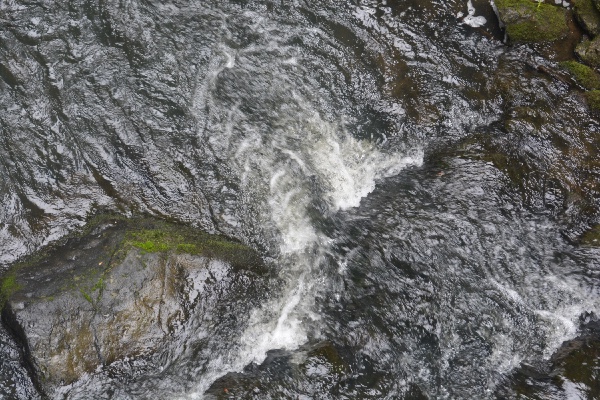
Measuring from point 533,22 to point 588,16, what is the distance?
1.29 meters

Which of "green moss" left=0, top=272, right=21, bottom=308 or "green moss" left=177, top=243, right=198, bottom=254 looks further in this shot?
"green moss" left=177, top=243, right=198, bottom=254

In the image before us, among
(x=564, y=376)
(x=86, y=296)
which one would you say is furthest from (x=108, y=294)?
(x=564, y=376)

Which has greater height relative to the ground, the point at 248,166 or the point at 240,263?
the point at 248,166

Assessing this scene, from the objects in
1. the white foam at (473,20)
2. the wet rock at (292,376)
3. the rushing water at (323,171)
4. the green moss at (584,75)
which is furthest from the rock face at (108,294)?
the green moss at (584,75)

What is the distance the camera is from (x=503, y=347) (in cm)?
697

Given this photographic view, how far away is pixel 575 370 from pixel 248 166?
5.92 m

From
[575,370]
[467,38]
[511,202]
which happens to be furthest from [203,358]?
[467,38]

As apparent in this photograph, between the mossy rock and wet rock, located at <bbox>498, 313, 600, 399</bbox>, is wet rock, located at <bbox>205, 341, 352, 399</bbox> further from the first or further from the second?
the mossy rock

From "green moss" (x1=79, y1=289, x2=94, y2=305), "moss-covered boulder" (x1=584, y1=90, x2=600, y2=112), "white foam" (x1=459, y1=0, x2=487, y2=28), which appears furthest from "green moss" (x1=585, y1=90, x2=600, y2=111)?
"green moss" (x1=79, y1=289, x2=94, y2=305)

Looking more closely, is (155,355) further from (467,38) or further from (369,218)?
(467,38)

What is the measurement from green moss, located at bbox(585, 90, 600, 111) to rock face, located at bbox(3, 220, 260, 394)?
7475 millimetres

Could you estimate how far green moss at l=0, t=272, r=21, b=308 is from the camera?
6426 millimetres

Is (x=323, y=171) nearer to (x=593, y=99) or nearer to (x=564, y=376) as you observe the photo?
(x=564, y=376)

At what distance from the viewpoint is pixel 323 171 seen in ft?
28.5
